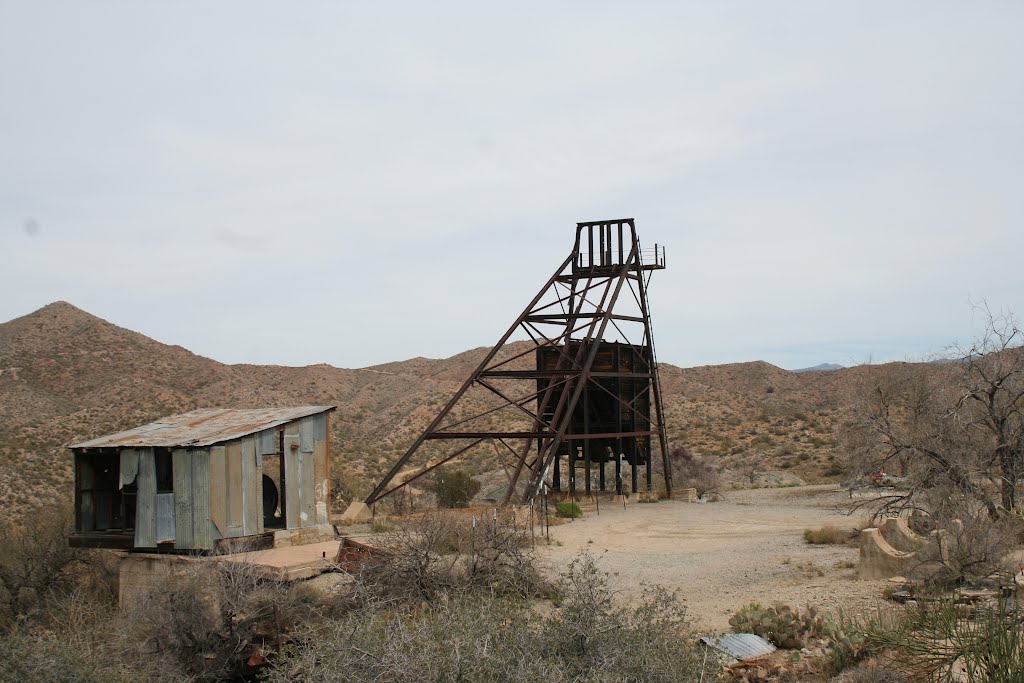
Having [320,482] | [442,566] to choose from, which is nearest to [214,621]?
[442,566]

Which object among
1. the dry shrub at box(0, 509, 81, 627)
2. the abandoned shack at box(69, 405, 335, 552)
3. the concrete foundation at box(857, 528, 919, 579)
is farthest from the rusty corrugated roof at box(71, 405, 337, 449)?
the concrete foundation at box(857, 528, 919, 579)

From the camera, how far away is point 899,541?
15117 millimetres

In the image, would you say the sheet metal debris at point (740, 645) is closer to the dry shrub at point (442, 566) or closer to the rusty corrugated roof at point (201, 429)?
the dry shrub at point (442, 566)

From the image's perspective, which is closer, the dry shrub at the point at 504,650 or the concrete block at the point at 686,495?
the dry shrub at the point at 504,650

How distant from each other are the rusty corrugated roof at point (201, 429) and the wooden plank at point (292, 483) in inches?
17.9

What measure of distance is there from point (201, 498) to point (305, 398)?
183 ft

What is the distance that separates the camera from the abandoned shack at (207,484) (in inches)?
596

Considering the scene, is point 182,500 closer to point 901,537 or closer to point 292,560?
point 292,560

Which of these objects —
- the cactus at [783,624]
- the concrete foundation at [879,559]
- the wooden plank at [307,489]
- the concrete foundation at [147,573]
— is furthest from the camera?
the wooden plank at [307,489]

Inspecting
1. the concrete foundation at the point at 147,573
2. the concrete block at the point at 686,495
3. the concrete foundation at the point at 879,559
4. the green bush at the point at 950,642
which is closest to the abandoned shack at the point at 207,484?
the concrete foundation at the point at 147,573

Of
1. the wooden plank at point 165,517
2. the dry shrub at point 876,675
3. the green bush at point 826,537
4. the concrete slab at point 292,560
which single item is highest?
the wooden plank at point 165,517

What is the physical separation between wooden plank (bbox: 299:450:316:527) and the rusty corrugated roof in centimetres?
85

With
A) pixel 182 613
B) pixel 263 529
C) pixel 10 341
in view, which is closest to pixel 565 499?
pixel 263 529

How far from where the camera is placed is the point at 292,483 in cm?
1675
